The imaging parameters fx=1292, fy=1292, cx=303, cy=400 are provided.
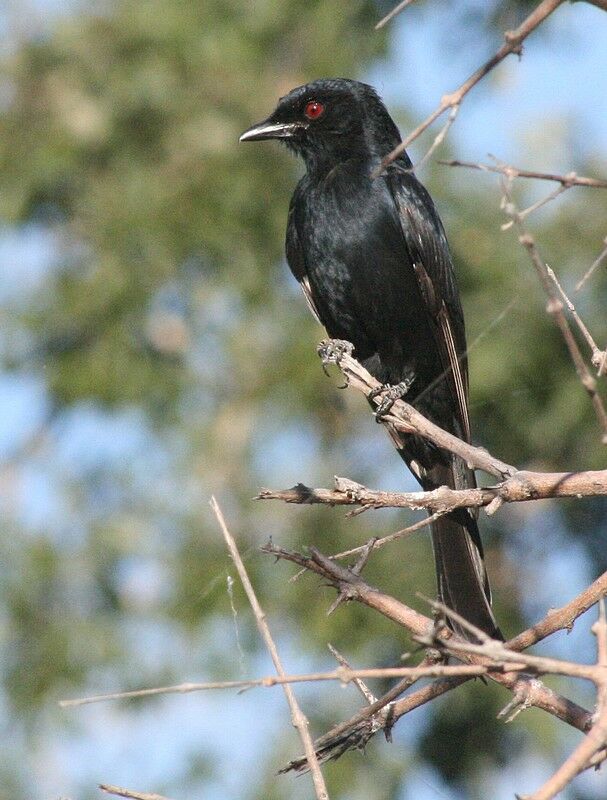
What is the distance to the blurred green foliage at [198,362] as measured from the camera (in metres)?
6.71

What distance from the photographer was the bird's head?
493 cm

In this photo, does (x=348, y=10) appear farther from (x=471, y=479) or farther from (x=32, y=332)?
(x=471, y=479)

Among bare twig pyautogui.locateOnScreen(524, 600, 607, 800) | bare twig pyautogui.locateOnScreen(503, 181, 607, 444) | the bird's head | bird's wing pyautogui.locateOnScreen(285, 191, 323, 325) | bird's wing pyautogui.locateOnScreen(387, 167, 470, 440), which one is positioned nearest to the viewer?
bare twig pyautogui.locateOnScreen(524, 600, 607, 800)

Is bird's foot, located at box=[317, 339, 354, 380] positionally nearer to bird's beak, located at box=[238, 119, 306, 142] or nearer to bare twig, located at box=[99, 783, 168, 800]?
bird's beak, located at box=[238, 119, 306, 142]

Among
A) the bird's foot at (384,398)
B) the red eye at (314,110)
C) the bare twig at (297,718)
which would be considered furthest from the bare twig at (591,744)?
the red eye at (314,110)

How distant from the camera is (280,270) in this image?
7.92m

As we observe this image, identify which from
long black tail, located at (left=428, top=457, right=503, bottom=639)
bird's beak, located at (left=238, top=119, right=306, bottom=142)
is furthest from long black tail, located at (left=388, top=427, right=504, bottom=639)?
bird's beak, located at (left=238, top=119, right=306, bottom=142)

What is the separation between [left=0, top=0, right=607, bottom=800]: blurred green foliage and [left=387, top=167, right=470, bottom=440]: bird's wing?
73.0 inches

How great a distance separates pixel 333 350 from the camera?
4258 mm

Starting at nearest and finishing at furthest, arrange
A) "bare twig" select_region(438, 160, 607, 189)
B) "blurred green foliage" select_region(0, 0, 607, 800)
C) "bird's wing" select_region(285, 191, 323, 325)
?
"bare twig" select_region(438, 160, 607, 189) → "bird's wing" select_region(285, 191, 323, 325) → "blurred green foliage" select_region(0, 0, 607, 800)

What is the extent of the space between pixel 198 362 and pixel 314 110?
119 inches

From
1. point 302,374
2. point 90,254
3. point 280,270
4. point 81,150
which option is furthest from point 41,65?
point 302,374

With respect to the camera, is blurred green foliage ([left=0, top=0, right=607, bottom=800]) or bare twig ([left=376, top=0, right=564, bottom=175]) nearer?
bare twig ([left=376, top=0, right=564, bottom=175])

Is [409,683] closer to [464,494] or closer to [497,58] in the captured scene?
[464,494]
